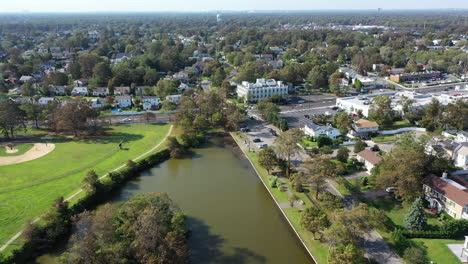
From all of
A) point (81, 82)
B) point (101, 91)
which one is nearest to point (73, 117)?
point (101, 91)

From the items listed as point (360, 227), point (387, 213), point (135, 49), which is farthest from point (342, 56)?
point (360, 227)

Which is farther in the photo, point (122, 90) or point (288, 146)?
point (122, 90)

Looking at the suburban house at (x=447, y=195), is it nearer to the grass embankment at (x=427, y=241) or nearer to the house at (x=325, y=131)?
the grass embankment at (x=427, y=241)

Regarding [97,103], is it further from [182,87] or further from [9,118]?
[182,87]

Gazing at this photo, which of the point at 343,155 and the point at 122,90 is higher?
the point at 122,90

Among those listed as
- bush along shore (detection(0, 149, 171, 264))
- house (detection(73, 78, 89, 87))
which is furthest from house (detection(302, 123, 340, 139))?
house (detection(73, 78, 89, 87))

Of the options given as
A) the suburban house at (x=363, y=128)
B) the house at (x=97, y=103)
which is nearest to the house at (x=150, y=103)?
the house at (x=97, y=103)

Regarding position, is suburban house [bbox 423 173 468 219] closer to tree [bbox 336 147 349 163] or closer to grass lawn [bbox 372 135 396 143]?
tree [bbox 336 147 349 163]

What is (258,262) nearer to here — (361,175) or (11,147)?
(361,175)

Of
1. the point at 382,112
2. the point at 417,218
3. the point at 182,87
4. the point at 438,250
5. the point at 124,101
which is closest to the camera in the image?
the point at 438,250
